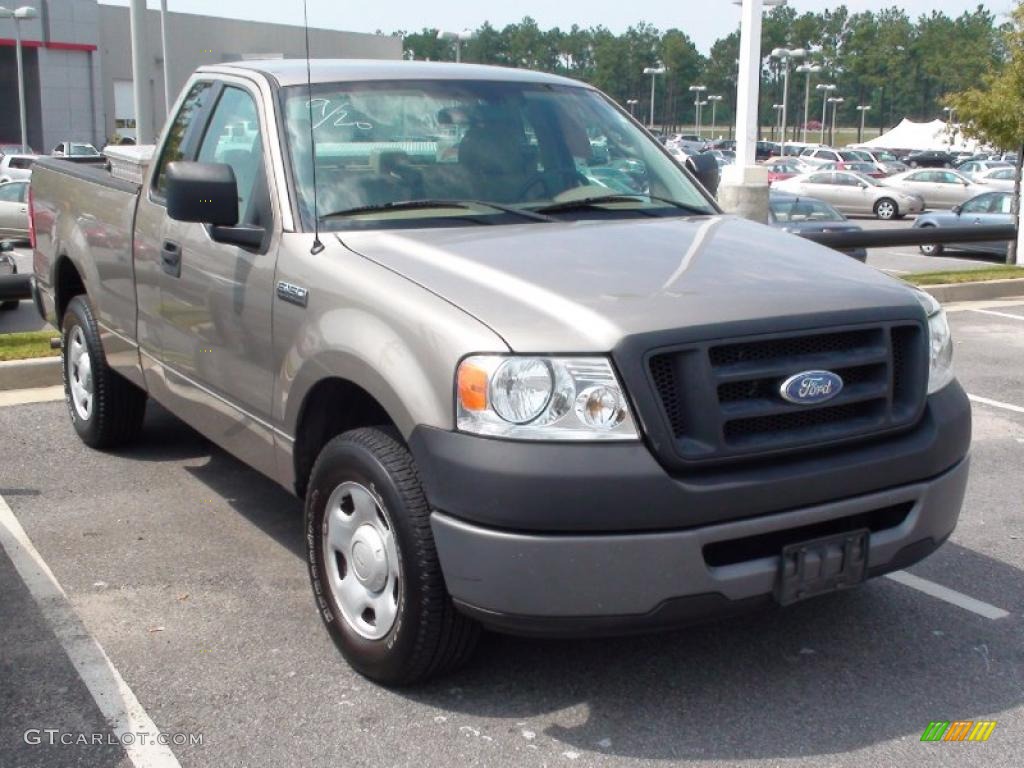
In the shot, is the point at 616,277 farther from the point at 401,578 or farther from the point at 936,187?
the point at 936,187

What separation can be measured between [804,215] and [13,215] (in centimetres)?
1446

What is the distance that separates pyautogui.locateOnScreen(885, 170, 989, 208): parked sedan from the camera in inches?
1544

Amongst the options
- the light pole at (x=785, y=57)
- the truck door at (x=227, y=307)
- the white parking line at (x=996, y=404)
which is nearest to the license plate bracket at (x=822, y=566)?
the truck door at (x=227, y=307)

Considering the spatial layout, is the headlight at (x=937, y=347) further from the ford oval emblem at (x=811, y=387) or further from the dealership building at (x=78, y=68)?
the dealership building at (x=78, y=68)

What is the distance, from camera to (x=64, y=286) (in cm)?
707

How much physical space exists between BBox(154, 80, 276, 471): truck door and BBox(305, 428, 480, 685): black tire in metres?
0.66

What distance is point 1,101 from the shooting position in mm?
64812

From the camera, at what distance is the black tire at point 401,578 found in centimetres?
362

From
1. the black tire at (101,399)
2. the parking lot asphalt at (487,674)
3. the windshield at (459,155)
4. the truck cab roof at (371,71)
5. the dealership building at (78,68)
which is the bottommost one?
the parking lot asphalt at (487,674)

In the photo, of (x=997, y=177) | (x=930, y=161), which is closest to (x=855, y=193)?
(x=997, y=177)

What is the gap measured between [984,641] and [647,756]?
1.53 metres

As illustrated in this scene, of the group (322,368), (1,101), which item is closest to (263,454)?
(322,368)

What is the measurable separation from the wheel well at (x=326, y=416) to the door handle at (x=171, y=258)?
122 cm

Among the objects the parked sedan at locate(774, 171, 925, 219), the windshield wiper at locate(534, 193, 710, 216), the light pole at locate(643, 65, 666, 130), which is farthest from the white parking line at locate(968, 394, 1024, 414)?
the light pole at locate(643, 65, 666, 130)
